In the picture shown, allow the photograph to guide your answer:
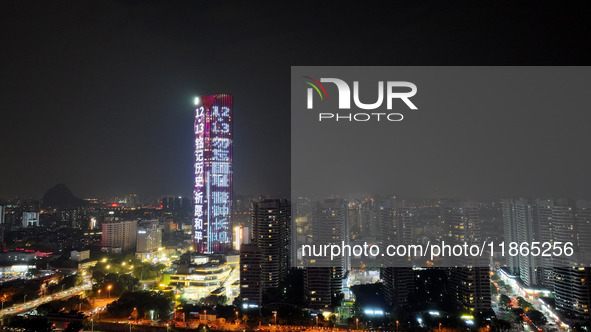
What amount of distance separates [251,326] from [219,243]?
4.30m

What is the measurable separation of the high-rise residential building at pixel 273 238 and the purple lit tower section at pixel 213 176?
6.47ft

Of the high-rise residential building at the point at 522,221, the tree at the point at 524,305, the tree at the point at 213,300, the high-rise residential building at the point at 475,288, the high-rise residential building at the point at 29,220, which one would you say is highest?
the high-rise residential building at the point at 522,221

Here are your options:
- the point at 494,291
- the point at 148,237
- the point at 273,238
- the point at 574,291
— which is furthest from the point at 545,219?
the point at 148,237

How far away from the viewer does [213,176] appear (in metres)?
8.39

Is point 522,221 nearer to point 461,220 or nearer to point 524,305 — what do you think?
point 461,220

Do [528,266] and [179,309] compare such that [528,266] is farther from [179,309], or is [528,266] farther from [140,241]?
[140,241]

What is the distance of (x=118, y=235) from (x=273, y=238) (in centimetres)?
610

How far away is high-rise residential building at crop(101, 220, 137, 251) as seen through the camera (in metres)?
9.79

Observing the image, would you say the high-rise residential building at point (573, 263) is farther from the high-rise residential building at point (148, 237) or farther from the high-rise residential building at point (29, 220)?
the high-rise residential building at point (29, 220)

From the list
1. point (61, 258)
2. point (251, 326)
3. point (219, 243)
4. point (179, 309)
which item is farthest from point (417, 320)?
point (61, 258)

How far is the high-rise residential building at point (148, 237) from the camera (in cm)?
937

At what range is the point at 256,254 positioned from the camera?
5102 millimetres

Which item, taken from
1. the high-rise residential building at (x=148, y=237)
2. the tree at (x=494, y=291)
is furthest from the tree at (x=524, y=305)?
the high-rise residential building at (x=148, y=237)

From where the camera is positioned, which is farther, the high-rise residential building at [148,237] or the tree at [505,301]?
the high-rise residential building at [148,237]
